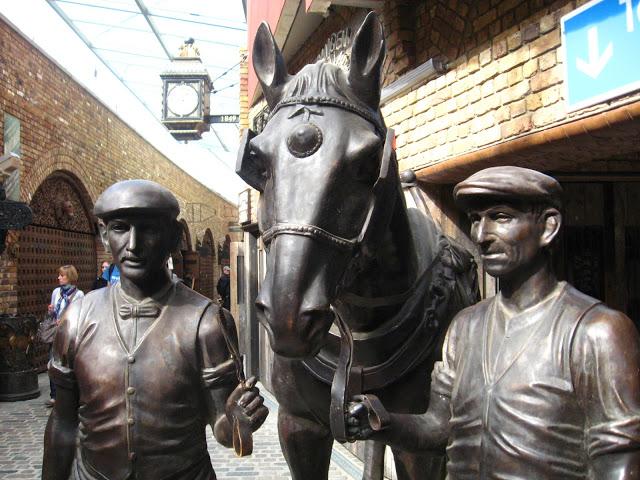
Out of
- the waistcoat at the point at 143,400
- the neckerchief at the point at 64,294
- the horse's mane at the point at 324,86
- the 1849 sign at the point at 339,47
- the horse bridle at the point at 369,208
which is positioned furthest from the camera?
the neckerchief at the point at 64,294

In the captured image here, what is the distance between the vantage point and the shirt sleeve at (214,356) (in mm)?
2076

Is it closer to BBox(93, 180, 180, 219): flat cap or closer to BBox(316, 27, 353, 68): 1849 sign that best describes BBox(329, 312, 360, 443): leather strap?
BBox(93, 180, 180, 219): flat cap

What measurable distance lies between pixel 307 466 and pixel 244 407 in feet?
2.75

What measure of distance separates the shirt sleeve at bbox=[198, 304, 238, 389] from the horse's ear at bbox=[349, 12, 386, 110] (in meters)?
0.94

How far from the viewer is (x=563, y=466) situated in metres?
1.40

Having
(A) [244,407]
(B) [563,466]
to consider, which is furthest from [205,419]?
(B) [563,466]

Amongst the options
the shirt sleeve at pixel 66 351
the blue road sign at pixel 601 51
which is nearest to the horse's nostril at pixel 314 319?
the shirt sleeve at pixel 66 351

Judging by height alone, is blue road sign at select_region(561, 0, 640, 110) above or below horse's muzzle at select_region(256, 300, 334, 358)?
above

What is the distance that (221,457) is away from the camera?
19.8 feet

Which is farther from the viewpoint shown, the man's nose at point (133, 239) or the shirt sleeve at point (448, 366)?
the man's nose at point (133, 239)

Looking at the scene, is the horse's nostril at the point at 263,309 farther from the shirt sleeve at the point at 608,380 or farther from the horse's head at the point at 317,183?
the shirt sleeve at the point at 608,380

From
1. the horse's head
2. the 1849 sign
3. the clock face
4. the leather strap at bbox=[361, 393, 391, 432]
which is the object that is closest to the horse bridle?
the horse's head

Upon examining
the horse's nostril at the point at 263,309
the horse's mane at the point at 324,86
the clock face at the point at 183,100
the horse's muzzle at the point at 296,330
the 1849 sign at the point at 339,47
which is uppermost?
the clock face at the point at 183,100

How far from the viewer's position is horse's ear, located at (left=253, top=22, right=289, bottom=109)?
2.01 metres
